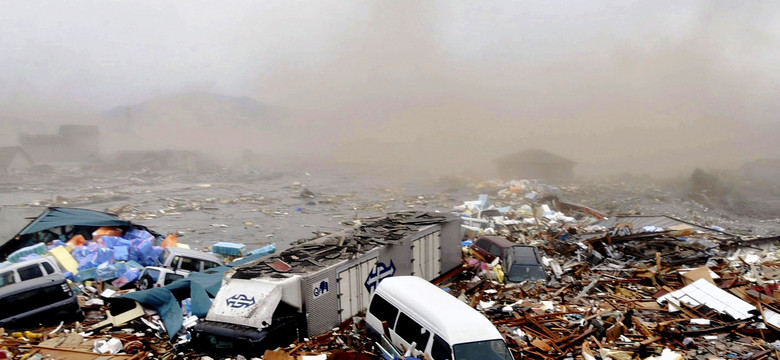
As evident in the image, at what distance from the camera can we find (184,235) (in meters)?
16.2

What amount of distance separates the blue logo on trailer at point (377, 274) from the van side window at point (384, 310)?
1.05 m

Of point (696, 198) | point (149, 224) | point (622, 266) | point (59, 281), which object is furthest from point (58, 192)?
point (696, 198)

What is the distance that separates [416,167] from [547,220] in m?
24.2

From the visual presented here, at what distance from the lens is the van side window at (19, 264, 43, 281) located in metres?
7.88

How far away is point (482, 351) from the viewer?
5027 millimetres

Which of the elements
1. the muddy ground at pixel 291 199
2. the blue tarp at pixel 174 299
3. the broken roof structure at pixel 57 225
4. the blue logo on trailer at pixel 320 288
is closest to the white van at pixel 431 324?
the blue logo on trailer at pixel 320 288

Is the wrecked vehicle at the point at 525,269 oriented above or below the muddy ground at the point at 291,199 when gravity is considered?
above

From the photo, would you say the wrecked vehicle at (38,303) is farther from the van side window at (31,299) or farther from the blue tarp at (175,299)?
the blue tarp at (175,299)

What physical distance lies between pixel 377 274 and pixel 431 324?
7.57 ft

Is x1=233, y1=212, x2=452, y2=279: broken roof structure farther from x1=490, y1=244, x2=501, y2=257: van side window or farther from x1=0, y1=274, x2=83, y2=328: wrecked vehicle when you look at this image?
x1=0, y1=274, x2=83, y2=328: wrecked vehicle

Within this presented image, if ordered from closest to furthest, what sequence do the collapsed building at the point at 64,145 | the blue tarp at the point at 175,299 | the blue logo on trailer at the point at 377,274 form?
the blue tarp at the point at 175,299 → the blue logo on trailer at the point at 377,274 → the collapsed building at the point at 64,145

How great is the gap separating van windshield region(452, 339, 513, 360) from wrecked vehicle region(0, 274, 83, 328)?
5856mm

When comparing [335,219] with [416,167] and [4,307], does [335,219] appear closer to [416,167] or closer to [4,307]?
[4,307]

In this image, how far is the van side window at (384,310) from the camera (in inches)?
229
